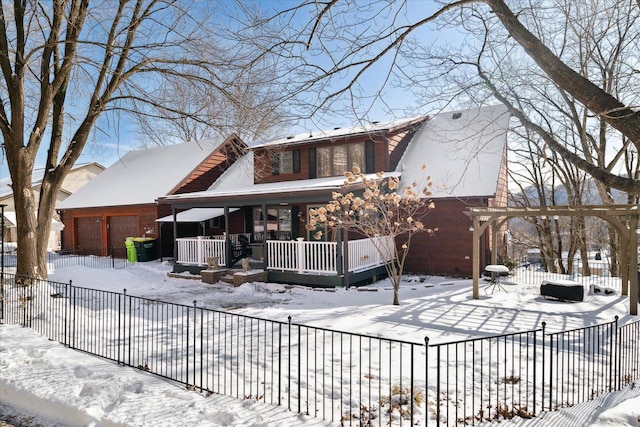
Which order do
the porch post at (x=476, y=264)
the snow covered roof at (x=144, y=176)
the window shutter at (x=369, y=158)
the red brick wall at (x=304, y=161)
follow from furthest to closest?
the snow covered roof at (x=144, y=176) → the window shutter at (x=369, y=158) → the red brick wall at (x=304, y=161) → the porch post at (x=476, y=264)

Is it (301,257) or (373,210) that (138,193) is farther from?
(373,210)

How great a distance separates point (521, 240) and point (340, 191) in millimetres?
19827

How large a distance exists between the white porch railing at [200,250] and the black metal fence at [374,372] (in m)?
6.75

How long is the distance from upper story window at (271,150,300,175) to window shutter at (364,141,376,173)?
3318 mm

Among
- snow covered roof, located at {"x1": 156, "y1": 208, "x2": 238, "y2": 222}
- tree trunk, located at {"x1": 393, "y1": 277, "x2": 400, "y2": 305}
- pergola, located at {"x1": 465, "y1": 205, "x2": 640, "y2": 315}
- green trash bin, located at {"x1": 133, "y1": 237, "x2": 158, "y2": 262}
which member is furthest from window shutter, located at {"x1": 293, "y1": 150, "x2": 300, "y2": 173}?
tree trunk, located at {"x1": 393, "y1": 277, "x2": 400, "y2": 305}

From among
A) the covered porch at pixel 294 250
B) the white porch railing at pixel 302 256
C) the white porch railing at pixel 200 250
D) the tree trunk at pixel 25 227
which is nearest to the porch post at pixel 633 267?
the covered porch at pixel 294 250

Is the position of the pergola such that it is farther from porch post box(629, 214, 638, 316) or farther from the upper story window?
the upper story window

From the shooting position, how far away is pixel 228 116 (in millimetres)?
12445

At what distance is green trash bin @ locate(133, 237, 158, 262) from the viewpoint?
2050 cm

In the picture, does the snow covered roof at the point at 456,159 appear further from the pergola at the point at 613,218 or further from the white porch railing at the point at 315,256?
the white porch railing at the point at 315,256

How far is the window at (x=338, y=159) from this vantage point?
17.2m

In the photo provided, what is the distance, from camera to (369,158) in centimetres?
1691

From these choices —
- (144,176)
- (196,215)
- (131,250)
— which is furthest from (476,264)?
(144,176)

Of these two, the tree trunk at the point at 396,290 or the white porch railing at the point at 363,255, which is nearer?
the tree trunk at the point at 396,290
